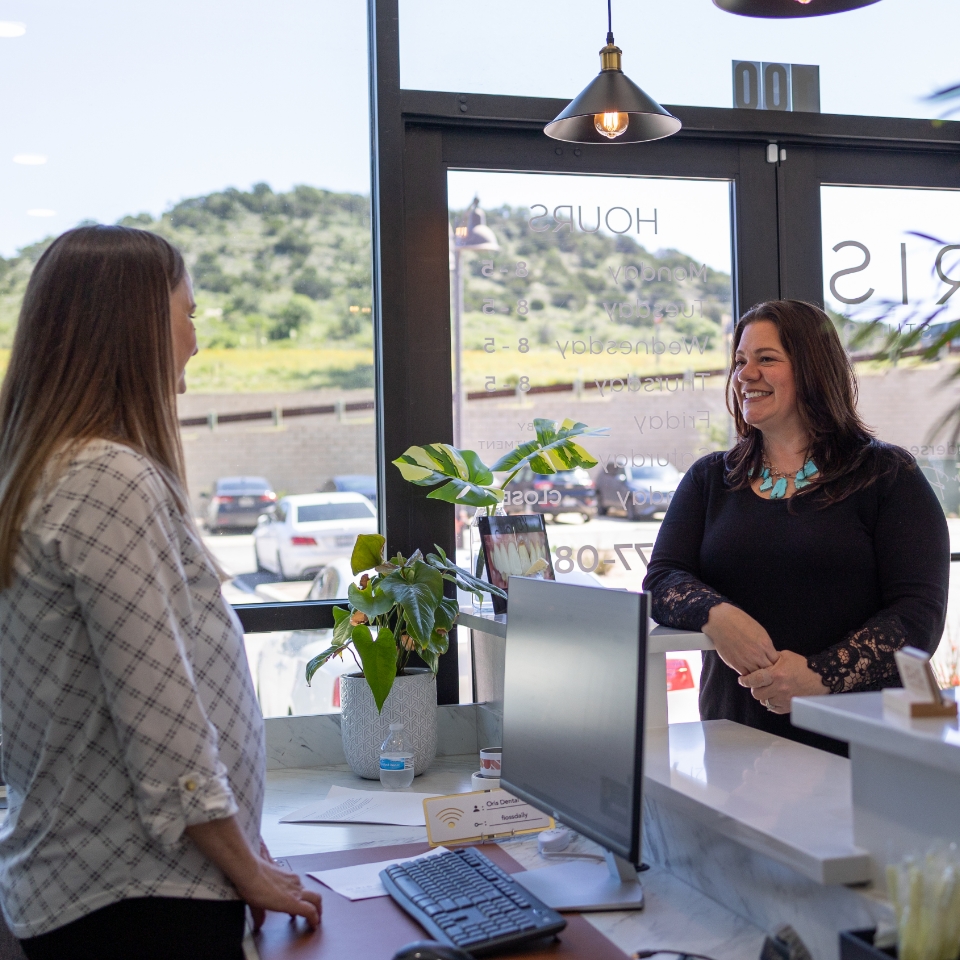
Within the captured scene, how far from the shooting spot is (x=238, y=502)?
295 centimetres

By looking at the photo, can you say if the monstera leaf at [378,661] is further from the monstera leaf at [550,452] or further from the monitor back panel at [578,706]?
the monitor back panel at [578,706]

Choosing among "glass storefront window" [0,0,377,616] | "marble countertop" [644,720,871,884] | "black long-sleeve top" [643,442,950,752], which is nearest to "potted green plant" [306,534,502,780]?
"glass storefront window" [0,0,377,616]

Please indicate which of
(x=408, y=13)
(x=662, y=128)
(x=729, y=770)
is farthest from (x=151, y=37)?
(x=729, y=770)

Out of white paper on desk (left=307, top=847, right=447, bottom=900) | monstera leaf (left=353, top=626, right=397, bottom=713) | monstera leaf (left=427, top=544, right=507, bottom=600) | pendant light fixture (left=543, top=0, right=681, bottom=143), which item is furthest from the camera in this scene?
monstera leaf (left=427, top=544, right=507, bottom=600)

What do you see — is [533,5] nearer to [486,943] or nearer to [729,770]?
[729,770]

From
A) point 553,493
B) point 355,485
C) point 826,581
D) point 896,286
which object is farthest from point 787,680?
point 896,286

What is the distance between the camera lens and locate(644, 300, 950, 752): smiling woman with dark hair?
1.97 meters

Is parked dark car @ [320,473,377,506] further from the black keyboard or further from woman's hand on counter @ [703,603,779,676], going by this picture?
the black keyboard

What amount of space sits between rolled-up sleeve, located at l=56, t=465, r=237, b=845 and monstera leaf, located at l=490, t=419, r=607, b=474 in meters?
1.63

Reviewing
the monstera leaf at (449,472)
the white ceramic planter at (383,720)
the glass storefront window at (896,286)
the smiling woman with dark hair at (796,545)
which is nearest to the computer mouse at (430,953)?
the smiling woman with dark hair at (796,545)

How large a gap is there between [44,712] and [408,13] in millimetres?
2346

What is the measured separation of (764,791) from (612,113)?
157 centimetres

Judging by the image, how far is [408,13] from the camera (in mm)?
2984

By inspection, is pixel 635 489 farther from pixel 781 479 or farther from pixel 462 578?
pixel 781 479
